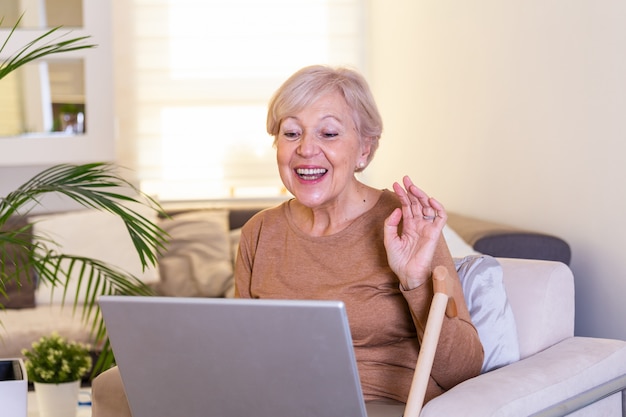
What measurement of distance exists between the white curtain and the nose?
10.7ft

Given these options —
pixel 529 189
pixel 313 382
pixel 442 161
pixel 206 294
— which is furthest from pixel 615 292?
pixel 206 294

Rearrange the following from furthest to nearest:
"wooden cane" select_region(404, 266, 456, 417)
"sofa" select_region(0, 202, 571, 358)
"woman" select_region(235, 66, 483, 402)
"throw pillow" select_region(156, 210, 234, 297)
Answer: "throw pillow" select_region(156, 210, 234, 297)
"sofa" select_region(0, 202, 571, 358)
"woman" select_region(235, 66, 483, 402)
"wooden cane" select_region(404, 266, 456, 417)

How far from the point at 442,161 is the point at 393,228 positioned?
233 centimetres

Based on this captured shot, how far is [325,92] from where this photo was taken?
2029mm

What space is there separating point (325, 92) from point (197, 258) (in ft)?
8.37

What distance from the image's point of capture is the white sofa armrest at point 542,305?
205 cm

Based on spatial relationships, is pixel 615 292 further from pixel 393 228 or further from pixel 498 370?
pixel 393 228

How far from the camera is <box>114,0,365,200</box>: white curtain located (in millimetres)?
5242

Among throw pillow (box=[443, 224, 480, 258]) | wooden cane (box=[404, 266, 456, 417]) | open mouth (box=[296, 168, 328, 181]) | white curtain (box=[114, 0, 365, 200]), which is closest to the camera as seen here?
wooden cane (box=[404, 266, 456, 417])

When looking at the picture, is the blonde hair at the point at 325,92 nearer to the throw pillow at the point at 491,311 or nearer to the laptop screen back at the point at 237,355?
the throw pillow at the point at 491,311

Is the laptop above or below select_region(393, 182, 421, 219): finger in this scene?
below

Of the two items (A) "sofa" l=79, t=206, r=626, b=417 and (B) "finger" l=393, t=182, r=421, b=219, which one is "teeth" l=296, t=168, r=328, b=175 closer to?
(B) "finger" l=393, t=182, r=421, b=219

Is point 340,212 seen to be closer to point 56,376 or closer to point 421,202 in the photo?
point 421,202

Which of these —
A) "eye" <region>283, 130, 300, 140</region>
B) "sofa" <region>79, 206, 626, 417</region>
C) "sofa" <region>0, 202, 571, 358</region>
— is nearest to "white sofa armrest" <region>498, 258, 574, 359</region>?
"sofa" <region>79, 206, 626, 417</region>
